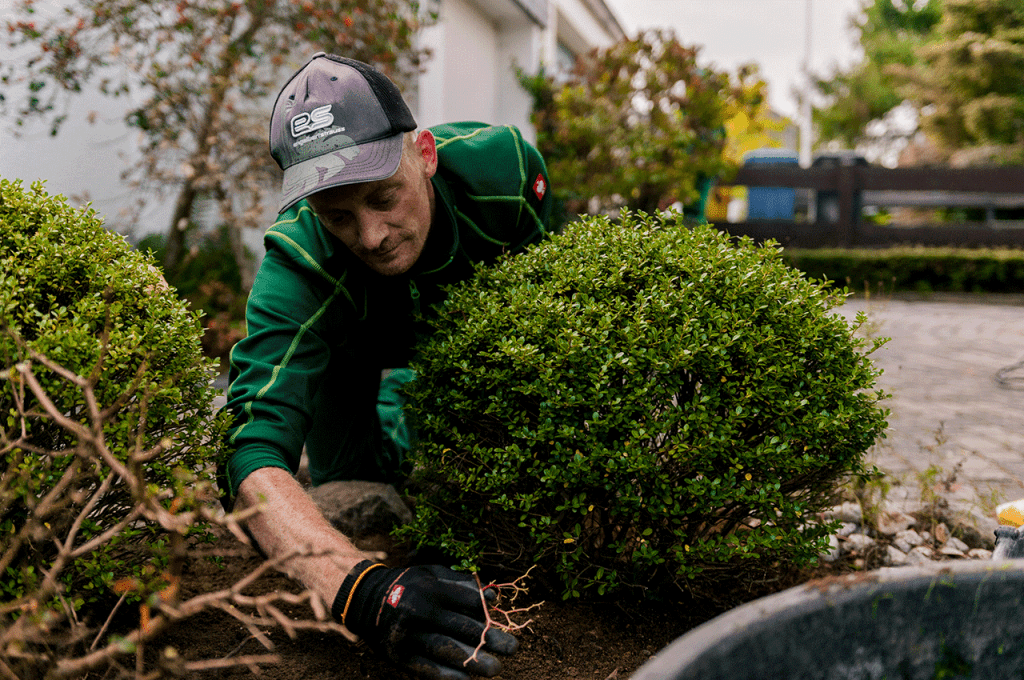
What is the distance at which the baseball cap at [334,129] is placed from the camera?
6.55 ft

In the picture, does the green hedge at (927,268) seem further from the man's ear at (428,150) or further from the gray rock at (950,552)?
the man's ear at (428,150)

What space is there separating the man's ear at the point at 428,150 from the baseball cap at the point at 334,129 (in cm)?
15

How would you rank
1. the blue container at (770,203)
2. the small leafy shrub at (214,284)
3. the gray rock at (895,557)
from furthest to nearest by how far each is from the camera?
the blue container at (770,203), the small leafy shrub at (214,284), the gray rock at (895,557)

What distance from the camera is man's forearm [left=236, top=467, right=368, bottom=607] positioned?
64.0 inches

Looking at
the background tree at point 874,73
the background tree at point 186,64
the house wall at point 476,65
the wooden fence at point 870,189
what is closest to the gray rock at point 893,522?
the background tree at point 186,64

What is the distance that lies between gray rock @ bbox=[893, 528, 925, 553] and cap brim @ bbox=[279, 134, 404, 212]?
223 cm

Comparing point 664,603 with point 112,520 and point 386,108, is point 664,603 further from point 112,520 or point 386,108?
point 386,108

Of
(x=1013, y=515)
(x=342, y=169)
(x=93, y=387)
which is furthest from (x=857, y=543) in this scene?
(x=93, y=387)

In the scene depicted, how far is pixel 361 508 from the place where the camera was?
2.69m

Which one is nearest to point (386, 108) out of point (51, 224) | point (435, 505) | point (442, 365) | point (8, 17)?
point (442, 365)

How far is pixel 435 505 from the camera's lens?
2131 millimetres

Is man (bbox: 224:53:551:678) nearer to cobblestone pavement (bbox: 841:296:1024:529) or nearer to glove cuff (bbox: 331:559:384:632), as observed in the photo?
glove cuff (bbox: 331:559:384:632)

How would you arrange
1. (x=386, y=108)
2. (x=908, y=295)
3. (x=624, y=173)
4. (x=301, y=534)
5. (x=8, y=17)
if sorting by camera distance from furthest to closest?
1. (x=908, y=295)
2. (x=624, y=173)
3. (x=8, y=17)
4. (x=386, y=108)
5. (x=301, y=534)

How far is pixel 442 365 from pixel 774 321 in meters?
0.89
